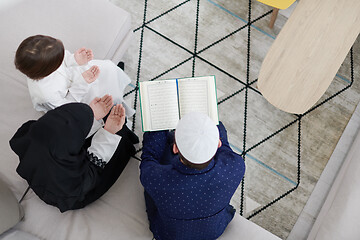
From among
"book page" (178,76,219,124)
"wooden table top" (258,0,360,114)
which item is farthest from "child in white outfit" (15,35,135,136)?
"wooden table top" (258,0,360,114)

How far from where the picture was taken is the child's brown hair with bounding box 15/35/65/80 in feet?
4.21

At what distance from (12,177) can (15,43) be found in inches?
25.3

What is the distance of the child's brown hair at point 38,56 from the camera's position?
1.28m

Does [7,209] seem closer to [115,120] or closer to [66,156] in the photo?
[66,156]

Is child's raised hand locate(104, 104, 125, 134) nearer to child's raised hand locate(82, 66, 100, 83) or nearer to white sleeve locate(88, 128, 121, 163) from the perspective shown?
white sleeve locate(88, 128, 121, 163)

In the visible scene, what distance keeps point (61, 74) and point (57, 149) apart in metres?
0.56

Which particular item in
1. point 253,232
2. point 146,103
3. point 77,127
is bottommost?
point 253,232

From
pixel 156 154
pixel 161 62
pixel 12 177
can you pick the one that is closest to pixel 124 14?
pixel 161 62

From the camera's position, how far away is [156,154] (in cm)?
153

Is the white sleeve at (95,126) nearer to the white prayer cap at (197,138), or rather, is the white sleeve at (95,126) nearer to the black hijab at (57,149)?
the black hijab at (57,149)

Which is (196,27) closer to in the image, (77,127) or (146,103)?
(146,103)

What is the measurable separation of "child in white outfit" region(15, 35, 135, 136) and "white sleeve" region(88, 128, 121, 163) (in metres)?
0.11

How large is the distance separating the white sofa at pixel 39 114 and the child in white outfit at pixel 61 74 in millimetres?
117

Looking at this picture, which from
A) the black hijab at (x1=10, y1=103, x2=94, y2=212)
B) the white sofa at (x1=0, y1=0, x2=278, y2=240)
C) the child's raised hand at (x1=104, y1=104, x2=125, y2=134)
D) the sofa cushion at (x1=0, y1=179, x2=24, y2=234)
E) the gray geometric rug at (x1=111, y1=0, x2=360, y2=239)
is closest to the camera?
the black hijab at (x1=10, y1=103, x2=94, y2=212)
